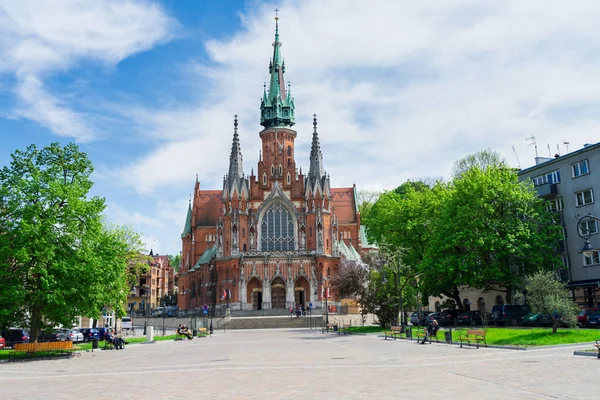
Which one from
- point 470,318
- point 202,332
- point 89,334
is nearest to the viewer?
point 89,334

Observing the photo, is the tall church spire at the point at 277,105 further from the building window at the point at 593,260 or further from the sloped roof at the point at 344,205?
the building window at the point at 593,260

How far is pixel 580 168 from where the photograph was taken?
4612 centimetres

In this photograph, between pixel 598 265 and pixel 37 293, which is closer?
pixel 37 293

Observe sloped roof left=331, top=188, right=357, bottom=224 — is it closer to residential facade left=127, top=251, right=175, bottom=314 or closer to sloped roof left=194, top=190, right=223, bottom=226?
sloped roof left=194, top=190, right=223, bottom=226

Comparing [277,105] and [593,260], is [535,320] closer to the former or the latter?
[593,260]

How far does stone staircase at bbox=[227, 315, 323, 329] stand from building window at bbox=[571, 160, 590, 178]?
29.8 meters

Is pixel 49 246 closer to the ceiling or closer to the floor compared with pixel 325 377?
closer to the ceiling

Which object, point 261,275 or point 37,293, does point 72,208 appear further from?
point 261,275

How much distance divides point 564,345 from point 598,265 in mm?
23987

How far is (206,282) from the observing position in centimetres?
7988

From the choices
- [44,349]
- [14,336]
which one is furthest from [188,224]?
[44,349]

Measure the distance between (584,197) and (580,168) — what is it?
252 centimetres

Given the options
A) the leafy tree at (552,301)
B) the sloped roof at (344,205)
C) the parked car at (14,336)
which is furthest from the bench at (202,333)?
the sloped roof at (344,205)

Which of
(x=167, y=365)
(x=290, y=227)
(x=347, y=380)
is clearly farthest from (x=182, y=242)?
(x=347, y=380)
